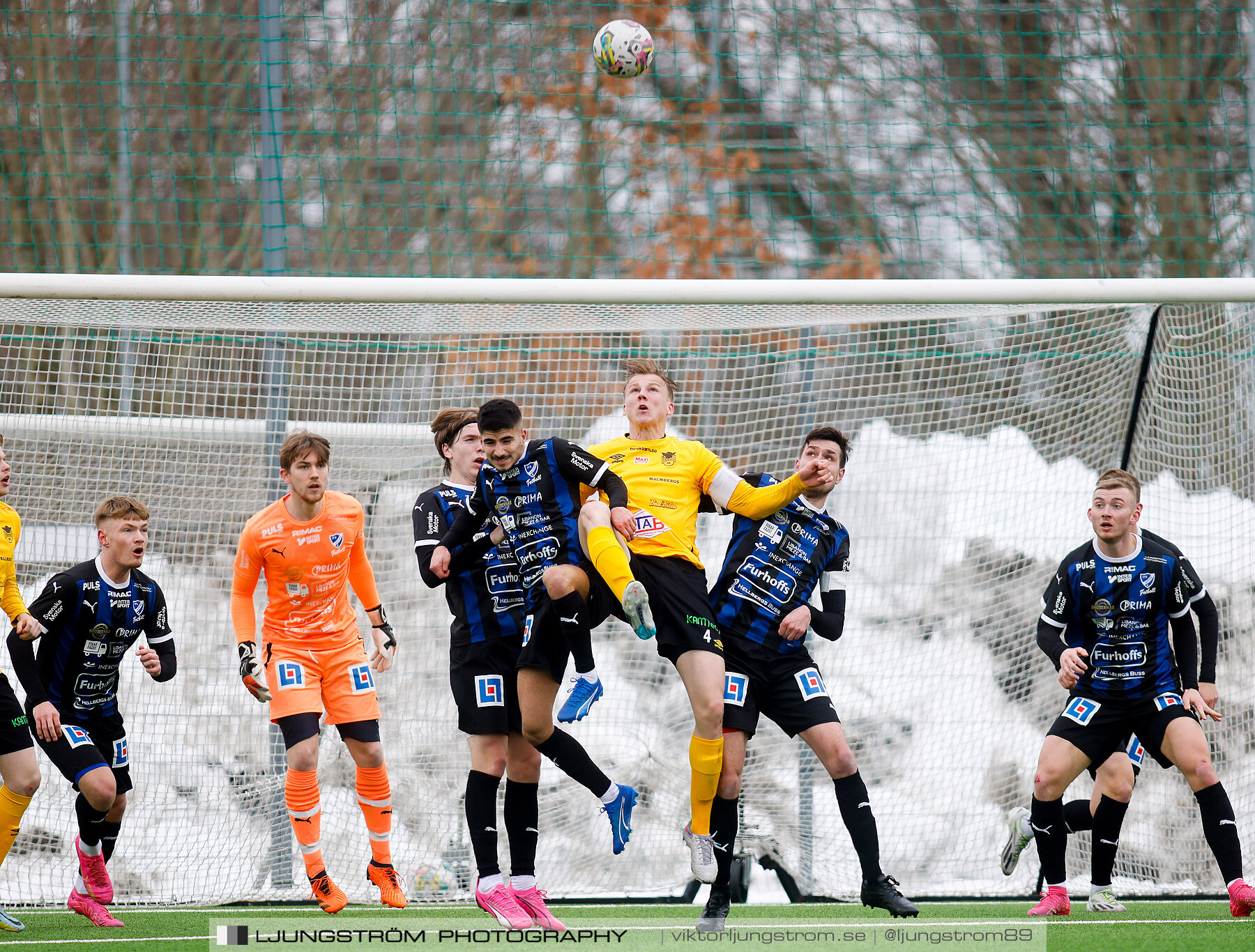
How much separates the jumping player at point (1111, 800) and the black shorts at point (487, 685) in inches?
92.3

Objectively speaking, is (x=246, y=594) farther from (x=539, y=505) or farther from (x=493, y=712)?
(x=539, y=505)

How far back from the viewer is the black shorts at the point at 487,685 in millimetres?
4879

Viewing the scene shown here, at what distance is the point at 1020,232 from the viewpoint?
12.1 m

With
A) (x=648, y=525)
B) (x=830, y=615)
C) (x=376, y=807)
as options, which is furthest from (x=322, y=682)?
(x=830, y=615)

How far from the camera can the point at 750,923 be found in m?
5.20

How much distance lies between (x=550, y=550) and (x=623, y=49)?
8.83ft

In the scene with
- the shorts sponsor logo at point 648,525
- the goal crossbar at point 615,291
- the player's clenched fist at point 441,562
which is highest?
the goal crossbar at point 615,291

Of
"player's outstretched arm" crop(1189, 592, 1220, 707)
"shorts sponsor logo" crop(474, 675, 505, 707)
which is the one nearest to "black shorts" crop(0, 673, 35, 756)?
"shorts sponsor logo" crop(474, 675, 505, 707)

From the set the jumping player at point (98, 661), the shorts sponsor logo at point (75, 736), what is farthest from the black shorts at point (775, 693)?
the shorts sponsor logo at point (75, 736)

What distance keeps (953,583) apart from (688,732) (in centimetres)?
179

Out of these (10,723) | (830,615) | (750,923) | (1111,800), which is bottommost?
(750,923)

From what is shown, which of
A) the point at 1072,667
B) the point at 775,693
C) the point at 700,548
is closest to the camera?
the point at 1072,667

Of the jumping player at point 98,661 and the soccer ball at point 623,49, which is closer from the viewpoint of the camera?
the jumping player at point 98,661

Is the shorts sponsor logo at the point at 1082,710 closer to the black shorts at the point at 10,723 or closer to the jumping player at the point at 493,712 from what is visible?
the jumping player at the point at 493,712
